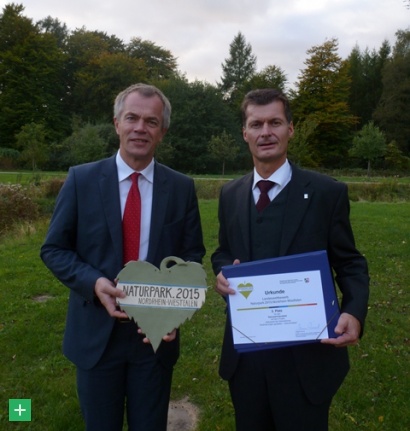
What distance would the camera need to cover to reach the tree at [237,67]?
201ft

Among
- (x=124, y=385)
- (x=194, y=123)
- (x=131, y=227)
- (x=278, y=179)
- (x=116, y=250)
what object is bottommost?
(x=124, y=385)

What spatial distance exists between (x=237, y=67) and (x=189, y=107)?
26295 millimetres

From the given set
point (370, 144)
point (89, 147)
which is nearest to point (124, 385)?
point (89, 147)

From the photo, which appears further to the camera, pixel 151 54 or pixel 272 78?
pixel 151 54

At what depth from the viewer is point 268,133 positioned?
2.36 metres

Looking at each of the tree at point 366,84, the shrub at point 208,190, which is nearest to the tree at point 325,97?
the tree at point 366,84

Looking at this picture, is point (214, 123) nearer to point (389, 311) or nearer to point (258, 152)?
point (389, 311)

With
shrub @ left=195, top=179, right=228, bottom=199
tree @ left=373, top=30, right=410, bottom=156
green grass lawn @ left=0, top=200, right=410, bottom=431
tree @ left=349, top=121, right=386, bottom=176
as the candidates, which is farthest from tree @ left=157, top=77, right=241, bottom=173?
green grass lawn @ left=0, top=200, right=410, bottom=431

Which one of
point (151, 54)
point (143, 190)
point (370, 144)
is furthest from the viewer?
point (151, 54)

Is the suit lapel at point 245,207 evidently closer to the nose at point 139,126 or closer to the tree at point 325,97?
the nose at point 139,126

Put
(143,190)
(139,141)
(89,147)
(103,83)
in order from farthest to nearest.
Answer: (103,83) → (89,147) → (143,190) → (139,141)

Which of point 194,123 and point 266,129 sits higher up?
point 194,123

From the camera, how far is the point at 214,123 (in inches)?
Answer: 1618

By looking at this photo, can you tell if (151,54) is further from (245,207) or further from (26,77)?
(245,207)
